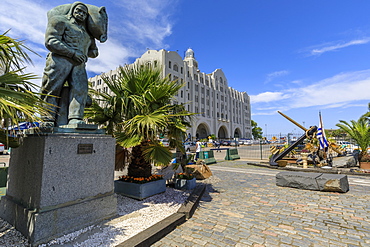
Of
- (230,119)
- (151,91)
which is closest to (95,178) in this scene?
(151,91)

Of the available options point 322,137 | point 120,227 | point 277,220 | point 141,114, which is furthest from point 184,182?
point 322,137

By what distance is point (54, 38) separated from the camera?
3346 mm

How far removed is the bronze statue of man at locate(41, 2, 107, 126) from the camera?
3.39 meters

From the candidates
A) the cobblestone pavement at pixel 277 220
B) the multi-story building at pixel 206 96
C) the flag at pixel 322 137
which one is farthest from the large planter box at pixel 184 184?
the multi-story building at pixel 206 96

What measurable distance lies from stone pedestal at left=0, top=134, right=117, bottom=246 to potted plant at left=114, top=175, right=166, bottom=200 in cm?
115

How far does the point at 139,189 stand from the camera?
16.0 feet

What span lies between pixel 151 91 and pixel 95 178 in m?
2.46

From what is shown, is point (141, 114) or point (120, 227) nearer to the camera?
point (120, 227)

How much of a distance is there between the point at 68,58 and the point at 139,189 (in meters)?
3.27

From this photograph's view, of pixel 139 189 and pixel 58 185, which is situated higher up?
pixel 58 185

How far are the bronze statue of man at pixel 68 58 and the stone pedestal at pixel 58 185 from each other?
1.79 ft

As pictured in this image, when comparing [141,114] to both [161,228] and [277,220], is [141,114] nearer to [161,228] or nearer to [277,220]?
[161,228]

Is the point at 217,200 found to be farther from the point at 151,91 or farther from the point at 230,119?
the point at 230,119

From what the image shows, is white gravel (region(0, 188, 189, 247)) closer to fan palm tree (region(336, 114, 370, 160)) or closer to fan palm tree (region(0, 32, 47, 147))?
fan palm tree (region(0, 32, 47, 147))
